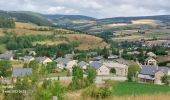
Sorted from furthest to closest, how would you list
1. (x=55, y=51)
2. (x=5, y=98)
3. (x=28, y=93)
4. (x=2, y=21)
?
(x=2, y=21)
(x=55, y=51)
(x=5, y=98)
(x=28, y=93)

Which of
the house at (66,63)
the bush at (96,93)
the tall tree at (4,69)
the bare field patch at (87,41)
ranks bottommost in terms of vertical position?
the bare field patch at (87,41)

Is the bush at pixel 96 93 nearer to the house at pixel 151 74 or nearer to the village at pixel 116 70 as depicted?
the village at pixel 116 70

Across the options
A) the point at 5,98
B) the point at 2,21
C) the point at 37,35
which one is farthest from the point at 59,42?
the point at 5,98

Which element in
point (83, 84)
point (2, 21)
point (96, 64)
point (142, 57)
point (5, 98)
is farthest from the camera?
point (2, 21)

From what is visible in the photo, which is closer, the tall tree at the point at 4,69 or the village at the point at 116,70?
the tall tree at the point at 4,69

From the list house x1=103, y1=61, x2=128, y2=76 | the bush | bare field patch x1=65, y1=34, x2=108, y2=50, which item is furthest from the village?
the bush

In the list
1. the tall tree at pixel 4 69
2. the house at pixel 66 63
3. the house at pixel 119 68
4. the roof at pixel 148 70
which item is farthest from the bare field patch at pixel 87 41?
the tall tree at pixel 4 69

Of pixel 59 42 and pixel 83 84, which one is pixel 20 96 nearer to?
pixel 83 84

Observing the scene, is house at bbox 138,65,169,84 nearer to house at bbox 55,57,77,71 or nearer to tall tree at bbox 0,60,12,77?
house at bbox 55,57,77,71

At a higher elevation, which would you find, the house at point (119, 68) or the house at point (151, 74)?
the house at point (151, 74)

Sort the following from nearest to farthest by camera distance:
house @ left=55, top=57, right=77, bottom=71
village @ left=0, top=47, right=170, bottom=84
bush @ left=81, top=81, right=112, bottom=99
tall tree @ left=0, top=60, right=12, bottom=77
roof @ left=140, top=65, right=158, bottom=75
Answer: bush @ left=81, top=81, right=112, bottom=99
tall tree @ left=0, top=60, right=12, bottom=77
village @ left=0, top=47, right=170, bottom=84
roof @ left=140, top=65, right=158, bottom=75
house @ left=55, top=57, right=77, bottom=71

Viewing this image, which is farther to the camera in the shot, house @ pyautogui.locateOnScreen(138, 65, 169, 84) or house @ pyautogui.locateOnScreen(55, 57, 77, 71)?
house @ pyautogui.locateOnScreen(55, 57, 77, 71)
